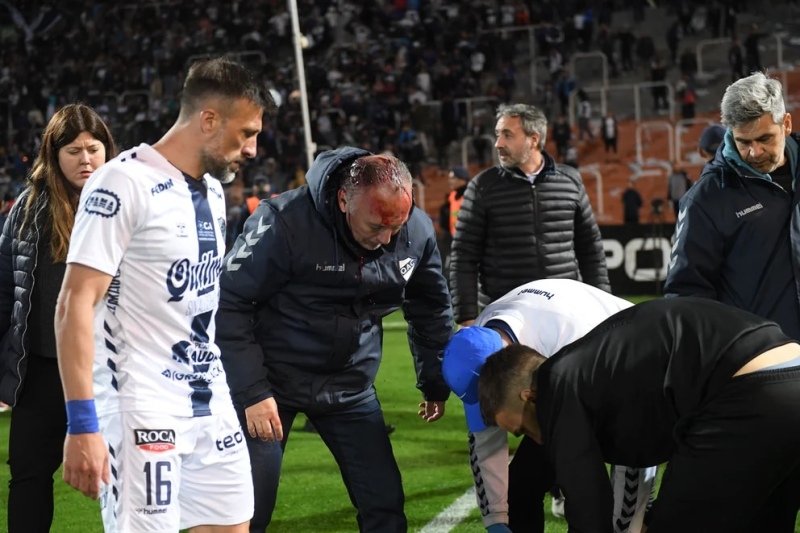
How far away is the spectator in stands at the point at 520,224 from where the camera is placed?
21.2ft

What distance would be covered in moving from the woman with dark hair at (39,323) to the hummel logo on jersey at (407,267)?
1297 millimetres

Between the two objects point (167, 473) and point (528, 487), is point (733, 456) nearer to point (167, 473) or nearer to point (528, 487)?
point (528, 487)

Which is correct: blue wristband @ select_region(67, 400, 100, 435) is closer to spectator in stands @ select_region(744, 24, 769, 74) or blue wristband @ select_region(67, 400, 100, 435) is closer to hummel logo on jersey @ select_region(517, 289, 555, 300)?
hummel logo on jersey @ select_region(517, 289, 555, 300)

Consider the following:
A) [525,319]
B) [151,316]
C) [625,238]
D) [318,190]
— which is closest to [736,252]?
[525,319]

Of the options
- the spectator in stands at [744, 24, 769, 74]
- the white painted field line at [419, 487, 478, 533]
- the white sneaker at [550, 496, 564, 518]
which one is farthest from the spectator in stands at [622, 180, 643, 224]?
the white sneaker at [550, 496, 564, 518]

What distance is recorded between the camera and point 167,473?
10.7 ft

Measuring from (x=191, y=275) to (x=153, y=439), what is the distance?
1.65 ft

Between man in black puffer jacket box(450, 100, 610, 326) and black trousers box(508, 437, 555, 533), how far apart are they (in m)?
2.21

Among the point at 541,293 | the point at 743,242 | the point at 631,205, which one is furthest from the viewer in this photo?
the point at 631,205

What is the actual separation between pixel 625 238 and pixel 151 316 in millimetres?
14581

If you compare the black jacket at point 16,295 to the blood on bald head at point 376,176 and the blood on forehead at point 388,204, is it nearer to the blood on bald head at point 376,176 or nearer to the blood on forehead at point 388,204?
the blood on bald head at point 376,176

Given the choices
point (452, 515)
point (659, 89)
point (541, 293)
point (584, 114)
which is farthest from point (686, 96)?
point (541, 293)

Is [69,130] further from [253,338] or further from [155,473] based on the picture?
[155,473]

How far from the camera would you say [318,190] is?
4117mm
